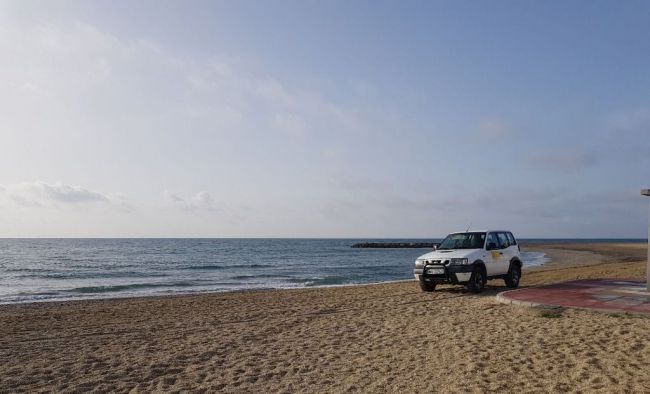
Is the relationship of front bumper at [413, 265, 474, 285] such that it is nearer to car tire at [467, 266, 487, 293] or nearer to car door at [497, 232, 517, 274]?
car tire at [467, 266, 487, 293]

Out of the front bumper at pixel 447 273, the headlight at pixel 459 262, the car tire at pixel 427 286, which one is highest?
the headlight at pixel 459 262

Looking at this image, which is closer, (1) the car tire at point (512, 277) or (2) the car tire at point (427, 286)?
(2) the car tire at point (427, 286)

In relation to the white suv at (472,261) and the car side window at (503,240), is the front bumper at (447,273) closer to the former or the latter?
the white suv at (472,261)

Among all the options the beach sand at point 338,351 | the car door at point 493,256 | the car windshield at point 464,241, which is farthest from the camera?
the car windshield at point 464,241

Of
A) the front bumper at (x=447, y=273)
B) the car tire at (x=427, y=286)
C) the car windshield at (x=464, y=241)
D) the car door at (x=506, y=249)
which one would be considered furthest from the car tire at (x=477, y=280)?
the car door at (x=506, y=249)

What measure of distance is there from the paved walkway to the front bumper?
128 cm

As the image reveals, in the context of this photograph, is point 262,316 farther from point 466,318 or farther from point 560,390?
point 560,390

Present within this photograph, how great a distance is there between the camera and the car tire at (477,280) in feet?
46.5

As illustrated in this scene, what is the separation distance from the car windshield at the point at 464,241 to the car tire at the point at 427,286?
1.21m

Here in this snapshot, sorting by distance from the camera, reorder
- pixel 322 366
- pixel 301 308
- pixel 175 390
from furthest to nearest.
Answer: pixel 301 308, pixel 322 366, pixel 175 390

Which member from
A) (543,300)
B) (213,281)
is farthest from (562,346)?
(213,281)

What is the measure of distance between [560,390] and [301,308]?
7.99 metres

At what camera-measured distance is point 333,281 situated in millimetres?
27359

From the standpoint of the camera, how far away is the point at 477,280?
14383mm
